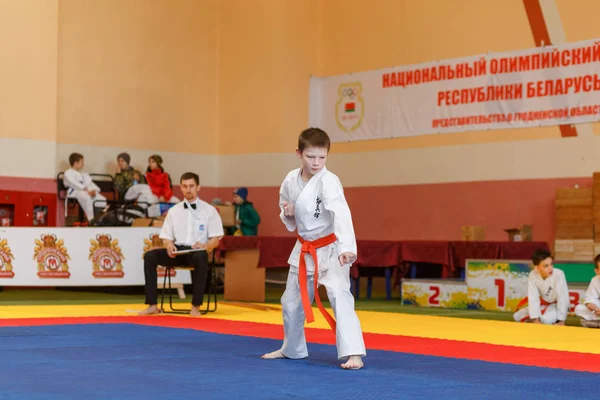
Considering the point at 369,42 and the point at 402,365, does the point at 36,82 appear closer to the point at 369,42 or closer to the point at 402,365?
the point at 369,42

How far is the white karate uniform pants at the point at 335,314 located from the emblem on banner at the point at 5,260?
23.0 ft

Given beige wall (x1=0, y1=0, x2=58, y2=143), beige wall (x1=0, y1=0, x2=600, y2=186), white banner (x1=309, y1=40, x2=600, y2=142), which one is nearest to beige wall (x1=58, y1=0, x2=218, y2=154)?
beige wall (x1=0, y1=0, x2=600, y2=186)

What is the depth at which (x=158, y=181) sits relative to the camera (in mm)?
15570

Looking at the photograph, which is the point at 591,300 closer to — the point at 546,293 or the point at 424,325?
the point at 546,293

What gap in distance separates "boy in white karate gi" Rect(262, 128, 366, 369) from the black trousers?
3.67m

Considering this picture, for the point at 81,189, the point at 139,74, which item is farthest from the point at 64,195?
the point at 139,74

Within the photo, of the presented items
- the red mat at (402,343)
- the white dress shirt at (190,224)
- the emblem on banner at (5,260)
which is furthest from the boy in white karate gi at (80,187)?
the red mat at (402,343)

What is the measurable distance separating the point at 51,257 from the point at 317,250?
715 centimetres

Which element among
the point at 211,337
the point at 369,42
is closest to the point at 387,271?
the point at 369,42

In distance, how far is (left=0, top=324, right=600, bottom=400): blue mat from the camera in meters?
4.18

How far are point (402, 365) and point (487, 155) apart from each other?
9012mm

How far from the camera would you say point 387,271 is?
12422 mm

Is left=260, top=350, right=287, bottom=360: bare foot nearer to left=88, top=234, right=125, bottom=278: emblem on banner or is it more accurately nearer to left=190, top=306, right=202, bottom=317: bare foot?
left=190, top=306, right=202, bottom=317: bare foot

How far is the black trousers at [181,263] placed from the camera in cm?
922
